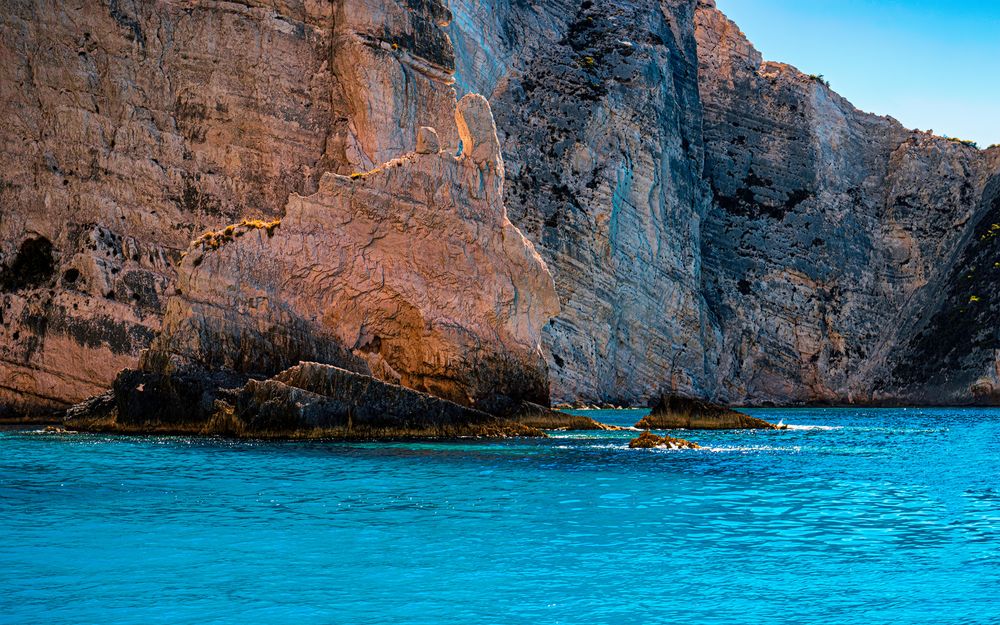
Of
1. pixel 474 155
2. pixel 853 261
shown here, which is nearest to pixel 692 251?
pixel 853 261

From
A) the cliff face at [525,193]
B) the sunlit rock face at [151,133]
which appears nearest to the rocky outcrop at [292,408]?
the cliff face at [525,193]

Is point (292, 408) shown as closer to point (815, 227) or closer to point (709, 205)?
point (709, 205)

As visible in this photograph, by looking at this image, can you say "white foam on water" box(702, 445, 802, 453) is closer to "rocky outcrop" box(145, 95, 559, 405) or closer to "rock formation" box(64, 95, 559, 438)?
"rock formation" box(64, 95, 559, 438)

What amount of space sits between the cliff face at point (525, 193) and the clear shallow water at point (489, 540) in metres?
15.9

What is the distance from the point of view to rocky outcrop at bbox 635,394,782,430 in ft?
140

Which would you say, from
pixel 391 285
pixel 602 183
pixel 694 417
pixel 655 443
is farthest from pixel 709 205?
pixel 655 443

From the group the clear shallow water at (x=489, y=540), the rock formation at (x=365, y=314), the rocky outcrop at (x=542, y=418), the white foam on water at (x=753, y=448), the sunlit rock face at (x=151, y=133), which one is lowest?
the clear shallow water at (x=489, y=540)

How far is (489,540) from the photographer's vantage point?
14.3 m

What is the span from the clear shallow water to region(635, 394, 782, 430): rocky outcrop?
16.4 m

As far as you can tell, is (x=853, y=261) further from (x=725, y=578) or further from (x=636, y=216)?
(x=725, y=578)

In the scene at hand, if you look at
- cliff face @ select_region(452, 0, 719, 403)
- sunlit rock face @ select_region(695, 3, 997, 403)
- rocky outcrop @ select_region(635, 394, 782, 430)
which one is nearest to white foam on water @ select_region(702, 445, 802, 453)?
rocky outcrop @ select_region(635, 394, 782, 430)

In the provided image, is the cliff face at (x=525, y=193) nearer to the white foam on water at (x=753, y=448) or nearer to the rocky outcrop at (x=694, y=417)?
the rocky outcrop at (x=694, y=417)

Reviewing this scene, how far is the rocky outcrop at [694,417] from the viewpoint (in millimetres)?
42594

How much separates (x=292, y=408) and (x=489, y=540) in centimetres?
1870
